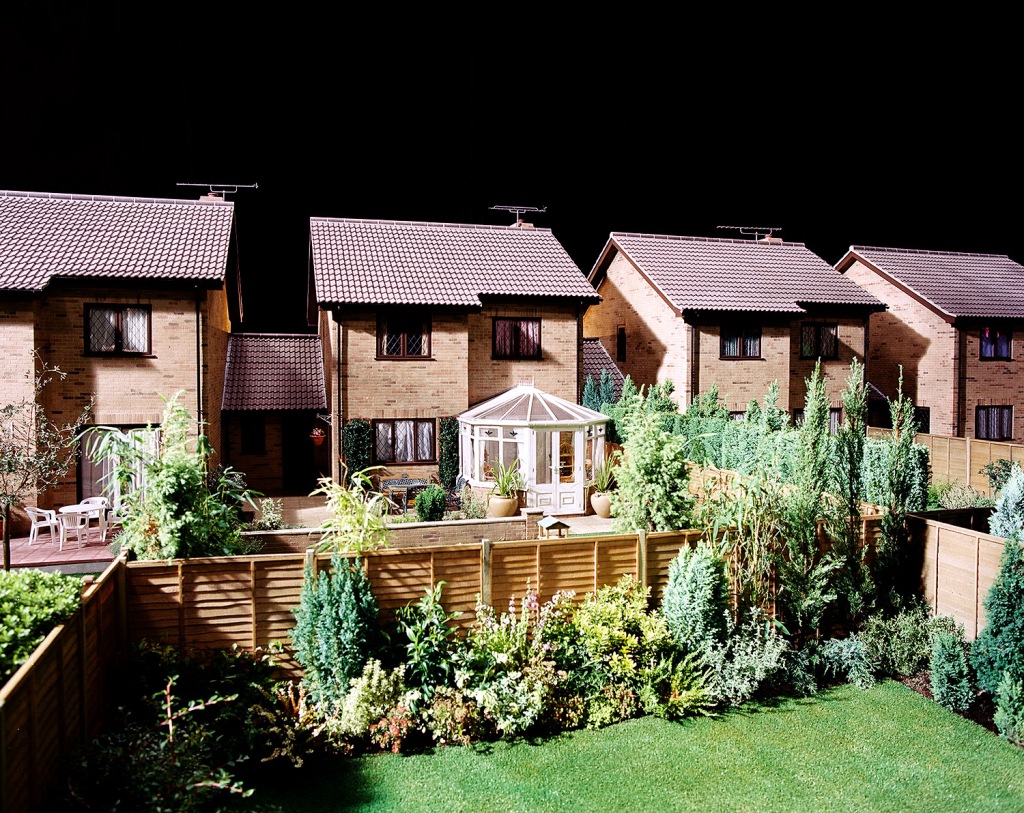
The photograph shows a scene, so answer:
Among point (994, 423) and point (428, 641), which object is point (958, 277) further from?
point (428, 641)

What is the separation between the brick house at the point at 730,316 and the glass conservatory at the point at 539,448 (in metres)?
6.17

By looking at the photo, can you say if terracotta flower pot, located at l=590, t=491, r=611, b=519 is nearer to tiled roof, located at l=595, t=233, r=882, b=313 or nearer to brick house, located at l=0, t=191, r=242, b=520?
tiled roof, located at l=595, t=233, r=882, b=313

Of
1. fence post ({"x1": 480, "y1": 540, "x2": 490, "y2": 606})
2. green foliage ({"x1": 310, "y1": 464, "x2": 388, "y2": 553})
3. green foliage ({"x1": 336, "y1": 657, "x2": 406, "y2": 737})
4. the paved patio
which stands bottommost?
green foliage ({"x1": 336, "y1": 657, "x2": 406, "y2": 737})

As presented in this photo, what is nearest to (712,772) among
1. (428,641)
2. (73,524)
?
(428,641)

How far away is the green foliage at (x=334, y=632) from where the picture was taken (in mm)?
8297

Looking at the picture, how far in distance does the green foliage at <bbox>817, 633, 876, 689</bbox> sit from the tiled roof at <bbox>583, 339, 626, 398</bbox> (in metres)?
15.6

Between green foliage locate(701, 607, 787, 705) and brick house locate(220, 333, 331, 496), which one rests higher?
brick house locate(220, 333, 331, 496)

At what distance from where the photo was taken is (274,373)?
2306 cm

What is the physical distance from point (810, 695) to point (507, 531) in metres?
5.98

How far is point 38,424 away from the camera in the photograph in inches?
616

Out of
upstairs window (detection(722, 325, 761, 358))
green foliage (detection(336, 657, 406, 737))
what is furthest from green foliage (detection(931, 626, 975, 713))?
upstairs window (detection(722, 325, 761, 358))

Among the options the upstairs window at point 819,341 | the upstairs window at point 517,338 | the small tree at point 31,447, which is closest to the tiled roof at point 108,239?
the small tree at point 31,447

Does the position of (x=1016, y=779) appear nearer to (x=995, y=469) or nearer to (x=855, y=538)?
(x=855, y=538)

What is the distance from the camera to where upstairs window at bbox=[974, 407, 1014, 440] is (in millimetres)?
27031
